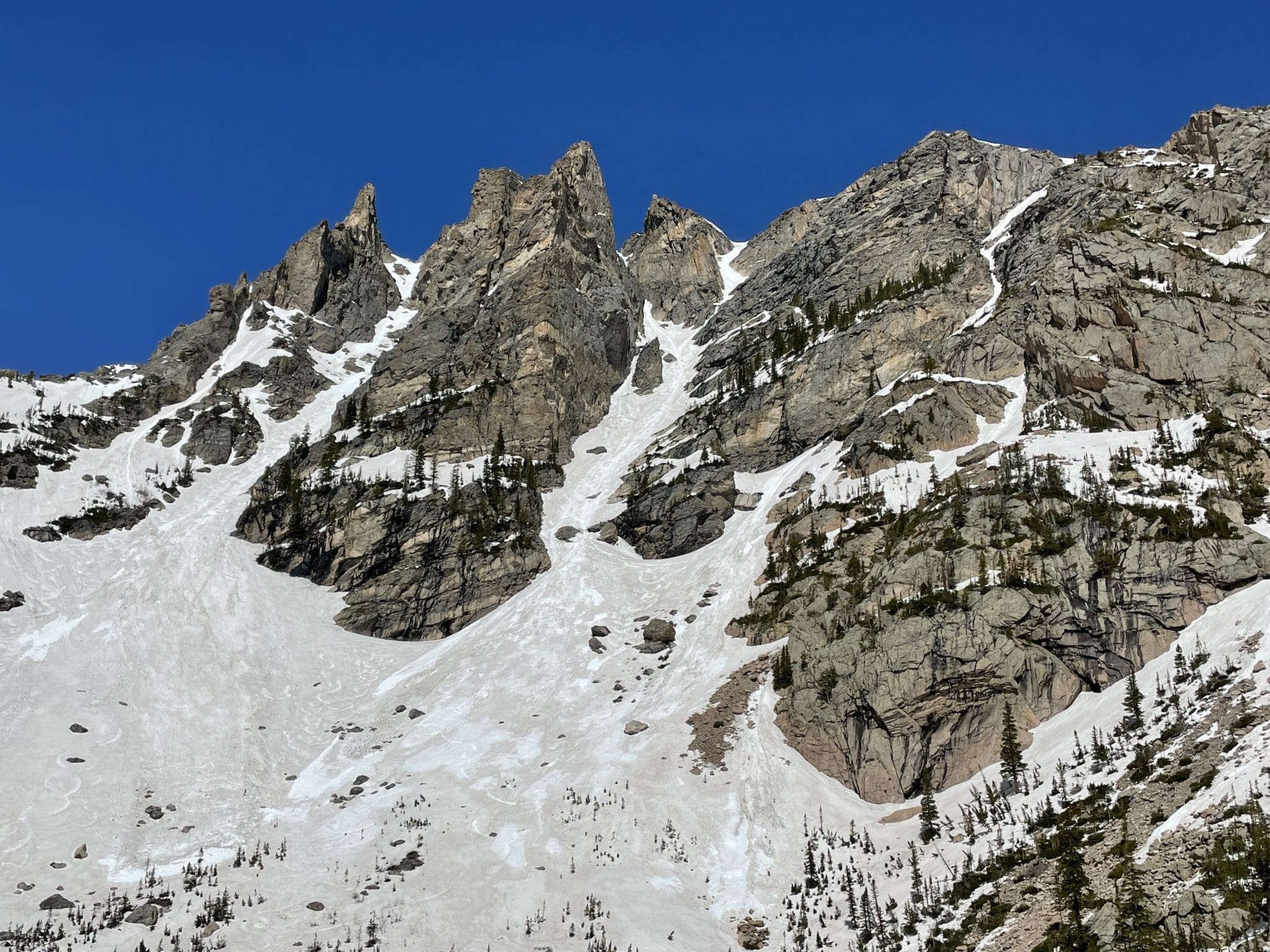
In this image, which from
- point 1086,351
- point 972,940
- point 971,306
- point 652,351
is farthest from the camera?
point 652,351

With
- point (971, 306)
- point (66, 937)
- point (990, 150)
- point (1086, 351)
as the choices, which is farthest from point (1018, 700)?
point (990, 150)

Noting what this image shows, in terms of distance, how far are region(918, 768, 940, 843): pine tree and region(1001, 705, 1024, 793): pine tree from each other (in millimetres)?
3083

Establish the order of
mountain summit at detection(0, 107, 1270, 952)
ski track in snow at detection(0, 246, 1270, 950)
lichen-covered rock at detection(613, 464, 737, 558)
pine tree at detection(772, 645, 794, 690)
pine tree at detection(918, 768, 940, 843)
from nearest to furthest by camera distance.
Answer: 1. mountain summit at detection(0, 107, 1270, 952)
2. pine tree at detection(918, 768, 940, 843)
3. ski track in snow at detection(0, 246, 1270, 950)
4. pine tree at detection(772, 645, 794, 690)
5. lichen-covered rock at detection(613, 464, 737, 558)

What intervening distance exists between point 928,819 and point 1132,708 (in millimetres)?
8932

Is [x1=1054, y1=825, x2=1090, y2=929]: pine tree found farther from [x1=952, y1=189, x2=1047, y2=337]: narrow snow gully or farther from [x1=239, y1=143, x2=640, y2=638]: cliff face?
[x1=952, y1=189, x2=1047, y2=337]: narrow snow gully

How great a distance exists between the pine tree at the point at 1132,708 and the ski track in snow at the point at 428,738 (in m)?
1.45

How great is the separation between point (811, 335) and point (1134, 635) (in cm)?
5782

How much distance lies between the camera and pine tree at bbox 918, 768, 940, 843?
1421 inches

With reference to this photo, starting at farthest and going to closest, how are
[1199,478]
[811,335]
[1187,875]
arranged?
[811,335]
[1199,478]
[1187,875]

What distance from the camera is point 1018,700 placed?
134 feet

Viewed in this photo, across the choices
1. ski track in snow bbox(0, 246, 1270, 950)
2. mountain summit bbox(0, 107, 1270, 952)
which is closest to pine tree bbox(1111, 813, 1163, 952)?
mountain summit bbox(0, 107, 1270, 952)

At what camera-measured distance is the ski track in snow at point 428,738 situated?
121 ft

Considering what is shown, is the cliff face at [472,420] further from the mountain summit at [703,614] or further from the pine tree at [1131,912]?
the pine tree at [1131,912]

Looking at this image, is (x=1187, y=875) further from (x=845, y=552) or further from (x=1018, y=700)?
(x=845, y=552)
